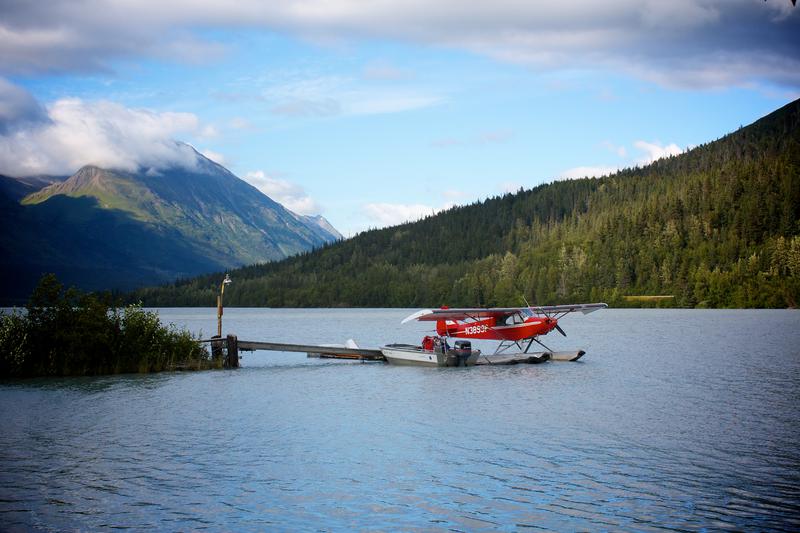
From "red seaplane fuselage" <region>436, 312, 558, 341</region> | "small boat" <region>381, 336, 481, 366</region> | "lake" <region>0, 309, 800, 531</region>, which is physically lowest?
"lake" <region>0, 309, 800, 531</region>

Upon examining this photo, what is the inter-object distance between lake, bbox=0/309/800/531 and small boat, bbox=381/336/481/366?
6236mm

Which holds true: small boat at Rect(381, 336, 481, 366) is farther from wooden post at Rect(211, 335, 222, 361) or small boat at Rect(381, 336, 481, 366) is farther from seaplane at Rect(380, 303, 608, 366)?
wooden post at Rect(211, 335, 222, 361)

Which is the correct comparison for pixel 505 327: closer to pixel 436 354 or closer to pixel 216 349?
pixel 436 354

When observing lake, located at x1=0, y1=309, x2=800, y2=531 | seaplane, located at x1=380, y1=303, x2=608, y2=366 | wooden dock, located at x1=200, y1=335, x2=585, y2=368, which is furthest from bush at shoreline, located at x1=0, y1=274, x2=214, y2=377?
seaplane, located at x1=380, y1=303, x2=608, y2=366

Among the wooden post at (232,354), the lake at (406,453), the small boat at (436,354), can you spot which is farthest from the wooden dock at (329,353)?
the lake at (406,453)

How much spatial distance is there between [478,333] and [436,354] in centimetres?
576

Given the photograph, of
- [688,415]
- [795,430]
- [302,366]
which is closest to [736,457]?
[795,430]

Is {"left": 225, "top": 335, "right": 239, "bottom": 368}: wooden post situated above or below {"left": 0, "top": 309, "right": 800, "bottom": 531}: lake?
above

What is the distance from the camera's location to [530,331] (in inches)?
2029

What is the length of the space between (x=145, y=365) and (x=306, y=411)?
15239 mm

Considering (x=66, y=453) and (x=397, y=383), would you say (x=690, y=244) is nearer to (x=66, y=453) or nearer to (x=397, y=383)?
(x=397, y=383)

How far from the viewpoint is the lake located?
16906 mm

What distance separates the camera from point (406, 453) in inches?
915

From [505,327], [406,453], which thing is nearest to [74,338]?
[406,453]
